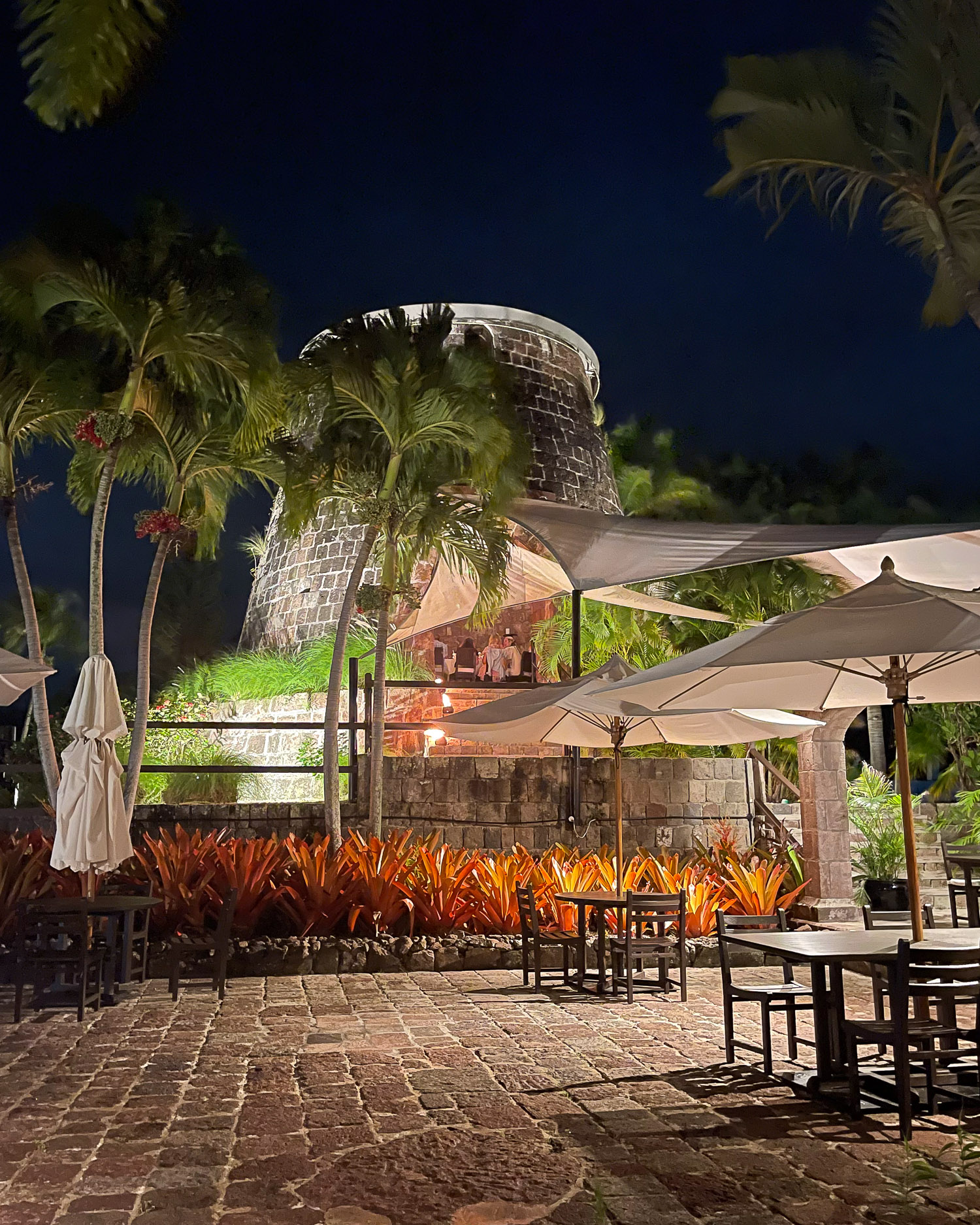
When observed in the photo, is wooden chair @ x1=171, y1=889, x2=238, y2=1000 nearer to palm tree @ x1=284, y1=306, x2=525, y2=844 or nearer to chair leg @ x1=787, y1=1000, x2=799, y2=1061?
palm tree @ x1=284, y1=306, x2=525, y2=844

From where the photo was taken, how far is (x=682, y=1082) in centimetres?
565

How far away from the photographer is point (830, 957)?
5004mm

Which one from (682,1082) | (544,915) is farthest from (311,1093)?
(544,915)

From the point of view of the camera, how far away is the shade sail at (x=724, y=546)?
8.59m

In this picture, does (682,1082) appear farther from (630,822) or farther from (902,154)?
(902,154)

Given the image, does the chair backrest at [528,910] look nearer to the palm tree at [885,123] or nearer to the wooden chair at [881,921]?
the wooden chair at [881,921]

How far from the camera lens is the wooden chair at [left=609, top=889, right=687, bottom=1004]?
8172 mm

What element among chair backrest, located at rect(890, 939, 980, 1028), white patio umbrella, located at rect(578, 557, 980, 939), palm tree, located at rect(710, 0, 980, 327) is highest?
palm tree, located at rect(710, 0, 980, 327)

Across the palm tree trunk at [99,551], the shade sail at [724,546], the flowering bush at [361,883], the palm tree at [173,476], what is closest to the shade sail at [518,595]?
the shade sail at [724,546]

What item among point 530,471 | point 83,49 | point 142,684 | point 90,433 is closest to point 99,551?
point 90,433

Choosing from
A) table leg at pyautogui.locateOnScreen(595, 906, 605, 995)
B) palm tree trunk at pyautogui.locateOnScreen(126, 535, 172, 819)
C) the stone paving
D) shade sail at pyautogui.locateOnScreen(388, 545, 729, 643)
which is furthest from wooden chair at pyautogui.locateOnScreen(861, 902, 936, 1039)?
palm tree trunk at pyautogui.locateOnScreen(126, 535, 172, 819)

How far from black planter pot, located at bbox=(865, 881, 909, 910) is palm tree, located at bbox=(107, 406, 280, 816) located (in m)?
7.99

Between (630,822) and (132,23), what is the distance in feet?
34.9

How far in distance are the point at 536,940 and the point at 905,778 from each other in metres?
4.00
